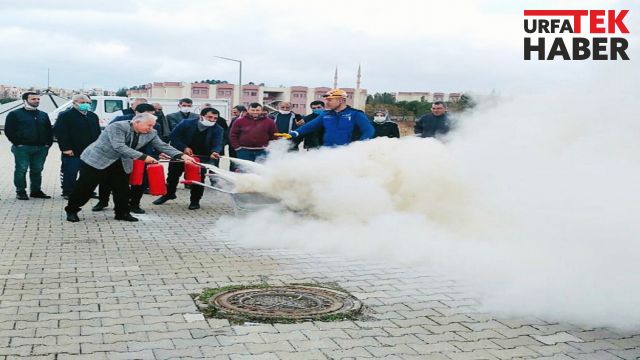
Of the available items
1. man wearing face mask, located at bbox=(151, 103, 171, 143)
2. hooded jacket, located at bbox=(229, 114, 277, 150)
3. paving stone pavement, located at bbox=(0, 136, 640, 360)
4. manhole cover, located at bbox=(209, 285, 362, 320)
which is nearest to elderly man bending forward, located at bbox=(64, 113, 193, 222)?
paving stone pavement, located at bbox=(0, 136, 640, 360)

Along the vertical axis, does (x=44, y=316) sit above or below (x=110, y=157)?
below

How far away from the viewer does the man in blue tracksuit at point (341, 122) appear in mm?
10148

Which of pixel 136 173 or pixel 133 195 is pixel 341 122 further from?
pixel 133 195

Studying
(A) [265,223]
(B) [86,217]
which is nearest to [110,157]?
(B) [86,217]

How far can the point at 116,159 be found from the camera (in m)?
9.53

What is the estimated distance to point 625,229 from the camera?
5.27m

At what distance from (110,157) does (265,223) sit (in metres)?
2.45

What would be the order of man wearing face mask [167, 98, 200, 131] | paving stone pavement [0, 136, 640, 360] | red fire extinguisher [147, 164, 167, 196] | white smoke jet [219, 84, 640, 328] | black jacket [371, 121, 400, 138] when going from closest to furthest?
paving stone pavement [0, 136, 640, 360]
white smoke jet [219, 84, 640, 328]
red fire extinguisher [147, 164, 167, 196]
black jacket [371, 121, 400, 138]
man wearing face mask [167, 98, 200, 131]

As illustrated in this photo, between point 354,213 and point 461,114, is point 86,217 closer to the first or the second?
point 354,213

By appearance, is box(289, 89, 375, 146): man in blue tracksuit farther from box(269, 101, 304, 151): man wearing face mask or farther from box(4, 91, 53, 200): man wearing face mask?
box(4, 91, 53, 200): man wearing face mask

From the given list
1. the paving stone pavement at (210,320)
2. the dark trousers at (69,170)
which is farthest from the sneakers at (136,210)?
the paving stone pavement at (210,320)

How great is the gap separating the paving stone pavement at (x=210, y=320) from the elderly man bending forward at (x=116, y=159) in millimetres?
1123

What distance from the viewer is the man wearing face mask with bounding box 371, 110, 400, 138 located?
12.7m

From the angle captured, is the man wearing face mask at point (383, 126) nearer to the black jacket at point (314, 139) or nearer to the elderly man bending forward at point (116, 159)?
the black jacket at point (314, 139)
